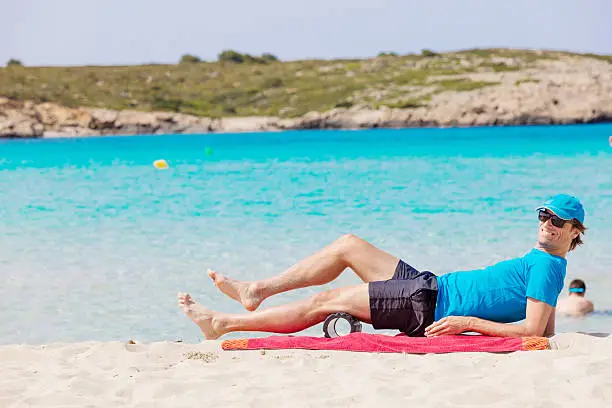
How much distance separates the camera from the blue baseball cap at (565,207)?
5289mm

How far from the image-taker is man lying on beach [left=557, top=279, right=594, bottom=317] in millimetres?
8055

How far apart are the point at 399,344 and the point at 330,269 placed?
72 centimetres

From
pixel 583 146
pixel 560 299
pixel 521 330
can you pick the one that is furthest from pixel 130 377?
pixel 583 146

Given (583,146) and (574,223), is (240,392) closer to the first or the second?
(574,223)

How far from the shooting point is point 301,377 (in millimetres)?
4906

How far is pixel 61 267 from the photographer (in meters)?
10.7

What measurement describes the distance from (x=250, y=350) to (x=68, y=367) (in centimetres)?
114

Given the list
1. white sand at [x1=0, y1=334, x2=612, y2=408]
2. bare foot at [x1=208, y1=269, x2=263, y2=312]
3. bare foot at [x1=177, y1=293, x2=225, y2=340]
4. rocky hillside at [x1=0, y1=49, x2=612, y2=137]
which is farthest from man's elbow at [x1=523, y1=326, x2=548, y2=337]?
rocky hillside at [x1=0, y1=49, x2=612, y2=137]

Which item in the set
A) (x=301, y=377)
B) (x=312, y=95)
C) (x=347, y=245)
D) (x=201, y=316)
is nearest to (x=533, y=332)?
Answer: (x=347, y=245)

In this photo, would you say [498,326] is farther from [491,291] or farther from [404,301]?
[404,301]

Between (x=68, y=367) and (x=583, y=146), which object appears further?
(x=583, y=146)

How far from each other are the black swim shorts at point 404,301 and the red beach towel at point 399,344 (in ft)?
0.39

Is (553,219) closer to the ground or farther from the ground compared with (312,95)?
closer to the ground

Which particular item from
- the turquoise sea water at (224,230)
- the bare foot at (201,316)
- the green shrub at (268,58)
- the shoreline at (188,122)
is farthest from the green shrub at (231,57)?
the bare foot at (201,316)
